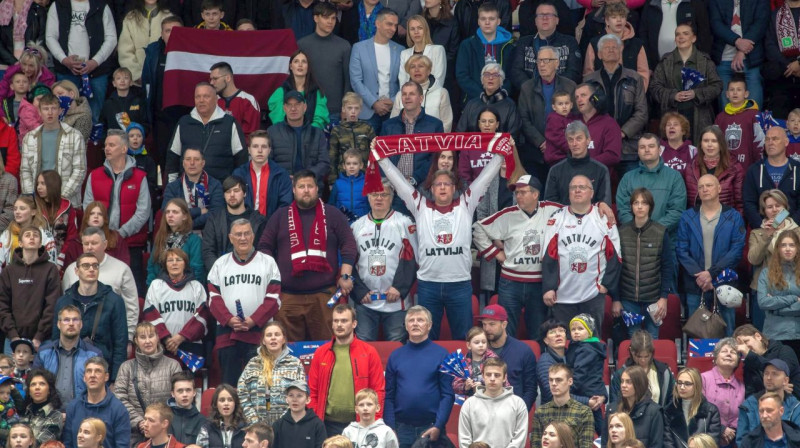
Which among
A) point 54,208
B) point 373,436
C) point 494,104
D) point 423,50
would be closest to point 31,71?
point 54,208

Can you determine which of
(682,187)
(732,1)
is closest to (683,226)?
(682,187)

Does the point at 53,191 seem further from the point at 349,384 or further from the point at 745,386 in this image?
the point at 745,386

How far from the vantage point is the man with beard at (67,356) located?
39.1 ft

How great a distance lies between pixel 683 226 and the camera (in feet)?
43.9

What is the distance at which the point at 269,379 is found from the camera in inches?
459

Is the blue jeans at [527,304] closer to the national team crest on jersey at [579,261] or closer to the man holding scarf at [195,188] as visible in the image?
the national team crest on jersey at [579,261]

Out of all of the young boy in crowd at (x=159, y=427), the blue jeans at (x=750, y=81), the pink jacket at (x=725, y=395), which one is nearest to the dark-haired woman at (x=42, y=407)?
the young boy in crowd at (x=159, y=427)

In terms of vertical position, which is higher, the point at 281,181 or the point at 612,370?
the point at 281,181

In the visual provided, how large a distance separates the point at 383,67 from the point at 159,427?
5205 mm

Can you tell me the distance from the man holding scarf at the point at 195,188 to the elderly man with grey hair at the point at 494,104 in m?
2.44

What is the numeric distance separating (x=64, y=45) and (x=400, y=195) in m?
4.74

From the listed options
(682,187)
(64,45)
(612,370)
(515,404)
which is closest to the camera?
(515,404)

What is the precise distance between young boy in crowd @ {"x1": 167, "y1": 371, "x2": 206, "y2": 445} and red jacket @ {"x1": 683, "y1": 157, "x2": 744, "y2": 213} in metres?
5.32

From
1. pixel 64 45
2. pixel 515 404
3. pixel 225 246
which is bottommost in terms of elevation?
pixel 515 404
